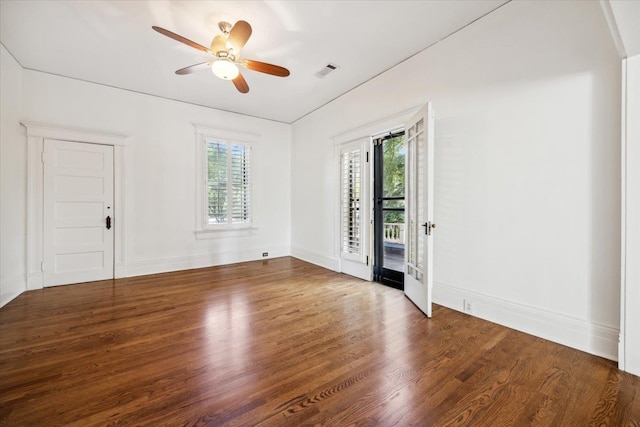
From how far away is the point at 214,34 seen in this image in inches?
116

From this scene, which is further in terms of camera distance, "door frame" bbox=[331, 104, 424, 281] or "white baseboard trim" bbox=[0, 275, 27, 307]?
"door frame" bbox=[331, 104, 424, 281]

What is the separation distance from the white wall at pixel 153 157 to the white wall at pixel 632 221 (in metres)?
5.22

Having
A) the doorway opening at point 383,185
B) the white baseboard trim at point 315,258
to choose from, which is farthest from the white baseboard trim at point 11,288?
the doorway opening at point 383,185

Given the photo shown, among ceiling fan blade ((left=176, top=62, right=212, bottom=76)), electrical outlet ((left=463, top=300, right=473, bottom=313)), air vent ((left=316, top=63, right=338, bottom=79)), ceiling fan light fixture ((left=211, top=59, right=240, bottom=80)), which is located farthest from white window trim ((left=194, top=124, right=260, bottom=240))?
electrical outlet ((left=463, top=300, right=473, bottom=313))

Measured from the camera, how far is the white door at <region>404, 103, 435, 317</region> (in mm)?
2766

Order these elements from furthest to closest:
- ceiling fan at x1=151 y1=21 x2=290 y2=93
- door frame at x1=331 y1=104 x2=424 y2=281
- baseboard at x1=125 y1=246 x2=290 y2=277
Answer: baseboard at x1=125 y1=246 x2=290 y2=277
door frame at x1=331 y1=104 x2=424 y2=281
ceiling fan at x1=151 y1=21 x2=290 y2=93

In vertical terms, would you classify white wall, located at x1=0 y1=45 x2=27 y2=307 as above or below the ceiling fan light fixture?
below

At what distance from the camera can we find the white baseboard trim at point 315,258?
15.8ft

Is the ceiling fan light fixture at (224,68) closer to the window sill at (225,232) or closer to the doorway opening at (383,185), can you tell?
the doorway opening at (383,185)

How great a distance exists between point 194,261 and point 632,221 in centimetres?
563

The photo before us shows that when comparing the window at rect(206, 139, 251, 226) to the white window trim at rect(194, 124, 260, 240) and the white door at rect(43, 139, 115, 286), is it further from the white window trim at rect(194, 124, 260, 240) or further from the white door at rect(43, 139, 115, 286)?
the white door at rect(43, 139, 115, 286)

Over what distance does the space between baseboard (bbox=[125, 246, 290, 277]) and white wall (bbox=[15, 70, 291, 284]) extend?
0.01 meters

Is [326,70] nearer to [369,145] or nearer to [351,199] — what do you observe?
[369,145]

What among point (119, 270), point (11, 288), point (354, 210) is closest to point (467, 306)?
point (354, 210)
